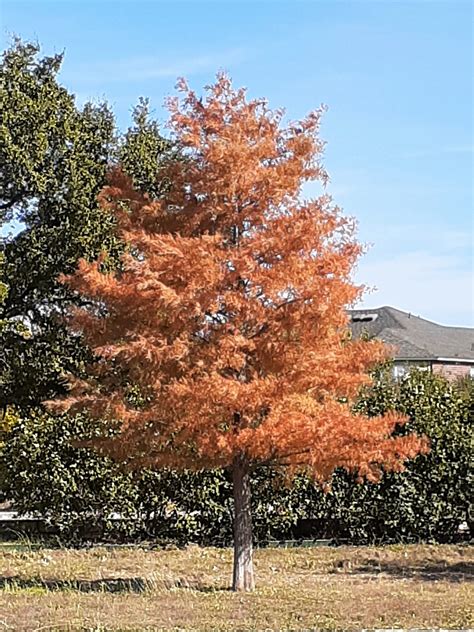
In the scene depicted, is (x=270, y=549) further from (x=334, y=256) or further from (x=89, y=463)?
(x=334, y=256)

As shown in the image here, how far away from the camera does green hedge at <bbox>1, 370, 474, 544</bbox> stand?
557 inches

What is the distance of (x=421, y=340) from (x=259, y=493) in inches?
1027

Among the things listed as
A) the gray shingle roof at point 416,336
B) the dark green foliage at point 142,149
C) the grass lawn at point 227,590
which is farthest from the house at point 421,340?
the grass lawn at point 227,590

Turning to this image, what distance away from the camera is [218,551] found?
13.6m

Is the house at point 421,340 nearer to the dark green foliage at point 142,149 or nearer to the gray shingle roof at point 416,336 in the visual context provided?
the gray shingle roof at point 416,336

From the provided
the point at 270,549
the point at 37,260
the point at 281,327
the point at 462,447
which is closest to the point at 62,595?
the point at 281,327

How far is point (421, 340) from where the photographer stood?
39.3 meters

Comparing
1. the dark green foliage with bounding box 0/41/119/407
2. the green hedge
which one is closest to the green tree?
the dark green foliage with bounding box 0/41/119/407

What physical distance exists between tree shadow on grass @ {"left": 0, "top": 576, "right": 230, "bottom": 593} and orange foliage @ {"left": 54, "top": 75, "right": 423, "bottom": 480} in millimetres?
1431

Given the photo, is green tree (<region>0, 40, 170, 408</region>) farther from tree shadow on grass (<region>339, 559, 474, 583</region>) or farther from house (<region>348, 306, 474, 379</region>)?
house (<region>348, 306, 474, 379</region>)

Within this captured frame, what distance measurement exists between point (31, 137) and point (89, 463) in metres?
6.29

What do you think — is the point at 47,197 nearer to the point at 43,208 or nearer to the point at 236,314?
the point at 43,208

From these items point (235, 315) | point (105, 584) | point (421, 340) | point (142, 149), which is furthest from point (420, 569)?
point (421, 340)

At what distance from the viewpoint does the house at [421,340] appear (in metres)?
37.7
